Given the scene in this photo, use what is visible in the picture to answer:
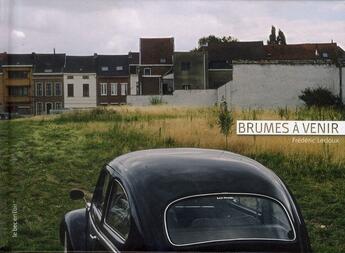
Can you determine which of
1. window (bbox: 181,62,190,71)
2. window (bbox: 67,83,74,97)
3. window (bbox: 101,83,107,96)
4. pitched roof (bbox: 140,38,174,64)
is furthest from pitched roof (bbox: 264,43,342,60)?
window (bbox: 67,83,74,97)

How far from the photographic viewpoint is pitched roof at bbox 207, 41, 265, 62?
12.7 feet

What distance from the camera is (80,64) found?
155 inches

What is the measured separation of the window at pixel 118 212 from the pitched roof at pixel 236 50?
135cm

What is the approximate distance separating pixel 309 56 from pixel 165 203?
1843 mm

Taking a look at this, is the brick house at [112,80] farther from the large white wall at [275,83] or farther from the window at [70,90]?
the large white wall at [275,83]

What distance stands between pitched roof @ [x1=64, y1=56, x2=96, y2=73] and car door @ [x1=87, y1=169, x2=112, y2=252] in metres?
0.96

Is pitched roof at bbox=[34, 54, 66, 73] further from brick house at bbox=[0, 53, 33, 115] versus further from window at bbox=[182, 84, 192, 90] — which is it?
window at bbox=[182, 84, 192, 90]

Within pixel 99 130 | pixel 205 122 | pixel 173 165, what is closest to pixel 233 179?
pixel 173 165

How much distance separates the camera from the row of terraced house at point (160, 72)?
3852mm

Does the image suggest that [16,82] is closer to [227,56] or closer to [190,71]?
[190,71]

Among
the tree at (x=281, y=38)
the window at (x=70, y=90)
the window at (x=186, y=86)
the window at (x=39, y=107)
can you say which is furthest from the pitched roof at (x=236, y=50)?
the window at (x=39, y=107)

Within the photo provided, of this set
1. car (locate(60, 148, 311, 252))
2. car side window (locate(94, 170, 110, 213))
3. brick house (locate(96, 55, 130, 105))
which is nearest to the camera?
car (locate(60, 148, 311, 252))

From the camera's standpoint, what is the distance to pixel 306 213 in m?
3.87

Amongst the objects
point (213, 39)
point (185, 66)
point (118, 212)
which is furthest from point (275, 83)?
point (118, 212)
